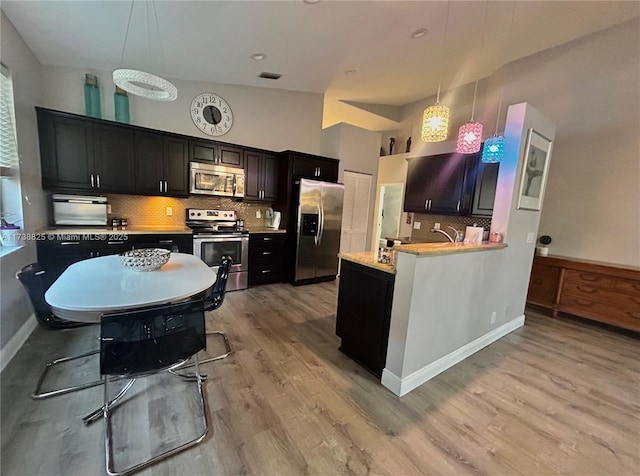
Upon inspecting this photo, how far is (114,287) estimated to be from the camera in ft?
5.25

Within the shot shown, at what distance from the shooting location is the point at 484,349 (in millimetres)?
2777

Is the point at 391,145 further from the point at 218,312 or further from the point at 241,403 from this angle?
the point at 241,403

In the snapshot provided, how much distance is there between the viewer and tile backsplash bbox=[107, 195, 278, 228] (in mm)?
3645

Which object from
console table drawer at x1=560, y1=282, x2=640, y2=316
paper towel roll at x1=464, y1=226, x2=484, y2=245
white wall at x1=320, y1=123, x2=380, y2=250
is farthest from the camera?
white wall at x1=320, y1=123, x2=380, y2=250

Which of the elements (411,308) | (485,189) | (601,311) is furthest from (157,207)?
(601,311)

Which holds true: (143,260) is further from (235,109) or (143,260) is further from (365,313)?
(235,109)

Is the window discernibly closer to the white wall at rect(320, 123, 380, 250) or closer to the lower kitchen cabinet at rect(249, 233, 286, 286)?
the lower kitchen cabinet at rect(249, 233, 286, 286)

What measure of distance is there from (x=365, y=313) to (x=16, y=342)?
2917mm

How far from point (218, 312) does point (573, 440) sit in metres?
3.25

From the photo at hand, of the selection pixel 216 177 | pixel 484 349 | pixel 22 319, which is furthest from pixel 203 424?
pixel 216 177

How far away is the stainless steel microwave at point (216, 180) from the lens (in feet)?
12.6

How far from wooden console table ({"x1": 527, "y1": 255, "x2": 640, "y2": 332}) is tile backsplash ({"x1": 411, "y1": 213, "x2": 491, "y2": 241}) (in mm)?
945

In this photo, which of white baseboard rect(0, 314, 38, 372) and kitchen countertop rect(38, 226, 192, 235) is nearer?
white baseboard rect(0, 314, 38, 372)

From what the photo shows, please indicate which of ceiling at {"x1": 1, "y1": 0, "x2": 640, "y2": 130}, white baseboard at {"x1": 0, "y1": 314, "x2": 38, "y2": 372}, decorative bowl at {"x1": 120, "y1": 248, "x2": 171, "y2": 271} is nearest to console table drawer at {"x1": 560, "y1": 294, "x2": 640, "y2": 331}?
ceiling at {"x1": 1, "y1": 0, "x2": 640, "y2": 130}
